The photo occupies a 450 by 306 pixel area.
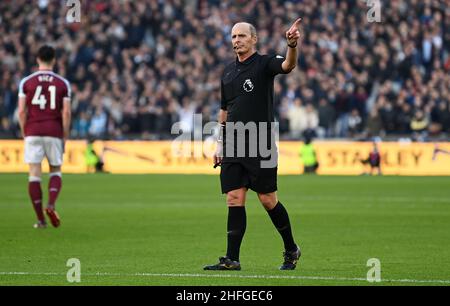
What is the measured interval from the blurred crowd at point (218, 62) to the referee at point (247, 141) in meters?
21.5

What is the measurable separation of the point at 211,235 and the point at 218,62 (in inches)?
876

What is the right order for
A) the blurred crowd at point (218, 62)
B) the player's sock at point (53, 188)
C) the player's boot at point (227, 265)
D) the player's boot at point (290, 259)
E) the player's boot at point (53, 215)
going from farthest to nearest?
the blurred crowd at point (218, 62), the player's sock at point (53, 188), the player's boot at point (53, 215), the player's boot at point (290, 259), the player's boot at point (227, 265)

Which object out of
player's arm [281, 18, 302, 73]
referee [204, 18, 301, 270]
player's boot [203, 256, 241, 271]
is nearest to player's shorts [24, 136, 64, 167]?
referee [204, 18, 301, 270]

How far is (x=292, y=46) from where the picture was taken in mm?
9930

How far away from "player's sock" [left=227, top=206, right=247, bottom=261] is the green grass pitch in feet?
0.85

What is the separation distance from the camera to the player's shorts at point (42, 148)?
15.6 metres

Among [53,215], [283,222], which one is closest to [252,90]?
[283,222]

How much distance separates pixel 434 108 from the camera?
109 feet

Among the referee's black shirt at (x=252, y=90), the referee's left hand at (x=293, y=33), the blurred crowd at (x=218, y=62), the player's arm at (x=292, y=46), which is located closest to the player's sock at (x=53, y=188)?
the referee's black shirt at (x=252, y=90)

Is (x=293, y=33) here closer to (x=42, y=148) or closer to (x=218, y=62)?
(x=42, y=148)

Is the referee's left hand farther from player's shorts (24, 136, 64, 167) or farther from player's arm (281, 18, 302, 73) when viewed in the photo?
player's shorts (24, 136, 64, 167)

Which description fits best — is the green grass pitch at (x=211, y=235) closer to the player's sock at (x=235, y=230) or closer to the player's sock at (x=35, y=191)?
the player's sock at (x=235, y=230)

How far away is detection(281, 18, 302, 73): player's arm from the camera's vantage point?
9.72 m
